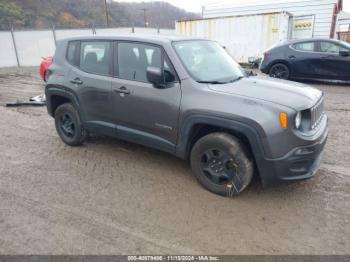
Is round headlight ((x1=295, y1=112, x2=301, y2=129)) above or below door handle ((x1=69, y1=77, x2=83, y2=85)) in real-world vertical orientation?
below

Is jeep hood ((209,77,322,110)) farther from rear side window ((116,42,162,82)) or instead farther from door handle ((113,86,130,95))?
door handle ((113,86,130,95))

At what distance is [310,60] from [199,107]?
8.10m

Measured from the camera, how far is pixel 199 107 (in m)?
3.54

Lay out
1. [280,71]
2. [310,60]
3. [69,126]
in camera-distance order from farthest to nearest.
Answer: [280,71]
[310,60]
[69,126]

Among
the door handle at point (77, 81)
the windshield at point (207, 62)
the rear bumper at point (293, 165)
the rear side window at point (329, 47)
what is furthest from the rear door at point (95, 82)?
the rear side window at point (329, 47)

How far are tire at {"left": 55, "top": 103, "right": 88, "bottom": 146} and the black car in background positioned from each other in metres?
7.88

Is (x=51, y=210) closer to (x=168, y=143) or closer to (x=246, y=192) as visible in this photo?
(x=168, y=143)

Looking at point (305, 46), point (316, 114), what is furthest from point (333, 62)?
point (316, 114)

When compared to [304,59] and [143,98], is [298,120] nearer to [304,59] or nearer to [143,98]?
[143,98]

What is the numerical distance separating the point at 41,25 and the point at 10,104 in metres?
55.1

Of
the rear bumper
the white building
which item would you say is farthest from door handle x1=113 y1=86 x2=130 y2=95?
the white building

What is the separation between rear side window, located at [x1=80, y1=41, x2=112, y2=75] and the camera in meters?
4.48

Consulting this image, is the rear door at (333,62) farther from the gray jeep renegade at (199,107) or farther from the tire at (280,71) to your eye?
the gray jeep renegade at (199,107)

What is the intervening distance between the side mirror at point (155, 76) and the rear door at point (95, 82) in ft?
2.87
